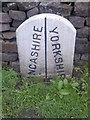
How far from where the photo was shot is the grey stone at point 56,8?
3625 mm

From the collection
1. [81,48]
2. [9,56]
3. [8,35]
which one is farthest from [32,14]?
[81,48]

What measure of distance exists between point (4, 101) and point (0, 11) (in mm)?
1023

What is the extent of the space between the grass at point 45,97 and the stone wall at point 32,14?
0.31 m

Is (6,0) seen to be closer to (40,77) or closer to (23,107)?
(40,77)

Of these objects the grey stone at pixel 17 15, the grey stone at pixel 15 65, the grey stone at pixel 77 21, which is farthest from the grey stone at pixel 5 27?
the grey stone at pixel 77 21

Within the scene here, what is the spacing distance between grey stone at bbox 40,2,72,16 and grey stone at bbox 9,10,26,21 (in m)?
0.21

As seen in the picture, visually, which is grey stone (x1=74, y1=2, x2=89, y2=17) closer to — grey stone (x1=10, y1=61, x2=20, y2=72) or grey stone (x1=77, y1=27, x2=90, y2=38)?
grey stone (x1=77, y1=27, x2=90, y2=38)

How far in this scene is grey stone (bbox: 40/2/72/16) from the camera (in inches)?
143

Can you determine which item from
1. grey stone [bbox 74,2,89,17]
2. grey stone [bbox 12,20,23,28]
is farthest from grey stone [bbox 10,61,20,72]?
grey stone [bbox 74,2,89,17]

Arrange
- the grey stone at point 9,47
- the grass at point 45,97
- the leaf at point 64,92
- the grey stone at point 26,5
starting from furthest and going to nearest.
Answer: the grey stone at point 9,47 → the grey stone at point 26,5 → the leaf at point 64,92 → the grass at point 45,97

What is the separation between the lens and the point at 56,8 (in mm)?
3645

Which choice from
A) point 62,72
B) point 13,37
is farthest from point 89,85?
point 13,37

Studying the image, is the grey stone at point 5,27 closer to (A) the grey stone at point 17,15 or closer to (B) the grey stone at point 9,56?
(A) the grey stone at point 17,15

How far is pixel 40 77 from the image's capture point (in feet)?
12.3
